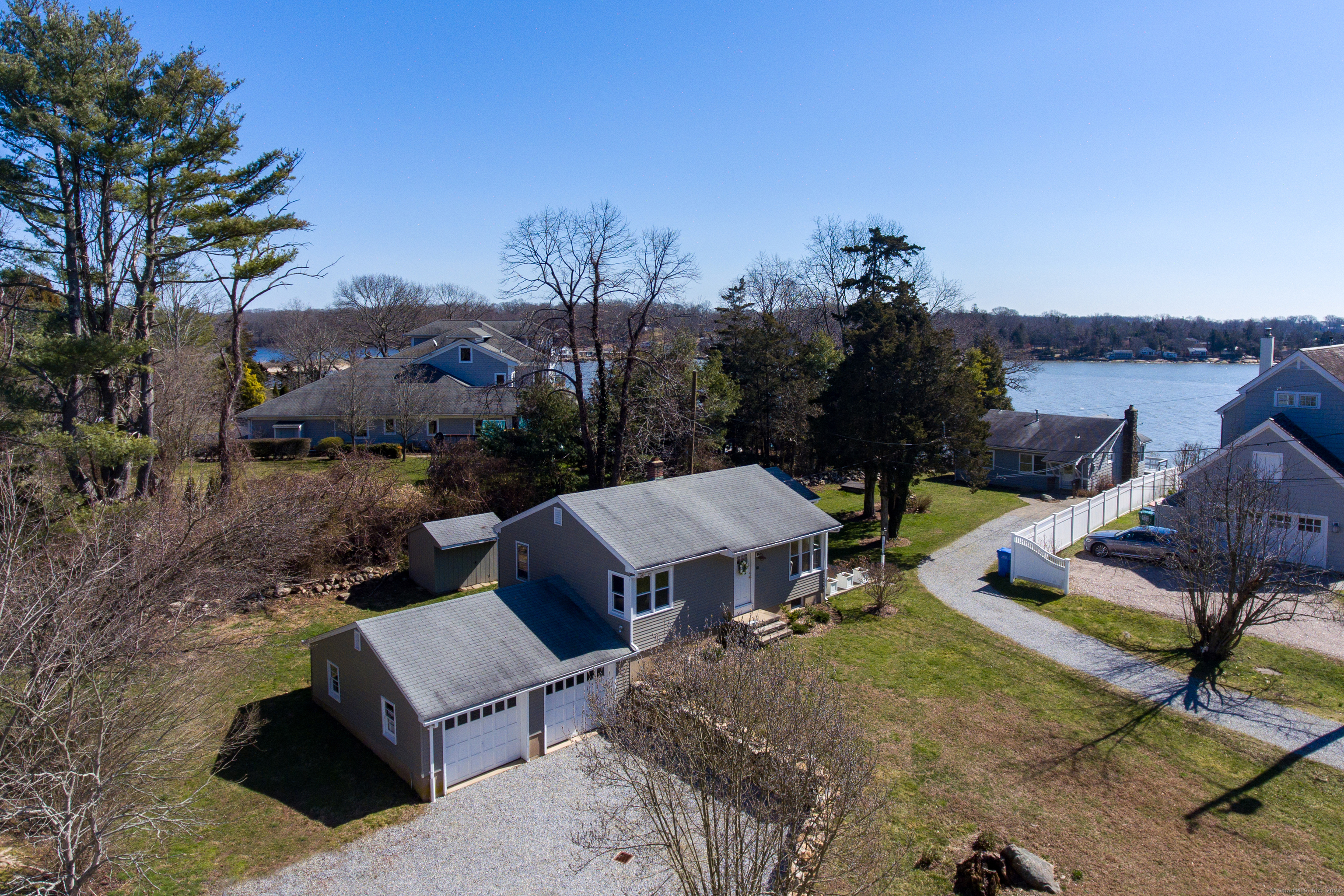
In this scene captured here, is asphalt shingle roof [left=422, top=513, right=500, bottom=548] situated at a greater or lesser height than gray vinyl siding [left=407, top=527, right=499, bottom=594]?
greater

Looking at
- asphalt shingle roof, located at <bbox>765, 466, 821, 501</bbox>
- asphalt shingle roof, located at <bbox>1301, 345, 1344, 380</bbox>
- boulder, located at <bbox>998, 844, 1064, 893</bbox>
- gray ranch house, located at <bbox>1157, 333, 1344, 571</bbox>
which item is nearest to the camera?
boulder, located at <bbox>998, 844, 1064, 893</bbox>

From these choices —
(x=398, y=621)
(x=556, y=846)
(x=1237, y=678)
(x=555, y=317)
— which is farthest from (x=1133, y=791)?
(x=555, y=317)

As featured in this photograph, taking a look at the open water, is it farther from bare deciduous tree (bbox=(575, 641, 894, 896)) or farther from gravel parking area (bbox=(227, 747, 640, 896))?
gravel parking area (bbox=(227, 747, 640, 896))

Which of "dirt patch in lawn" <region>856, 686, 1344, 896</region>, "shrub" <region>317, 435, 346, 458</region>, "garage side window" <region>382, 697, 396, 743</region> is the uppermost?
"shrub" <region>317, 435, 346, 458</region>

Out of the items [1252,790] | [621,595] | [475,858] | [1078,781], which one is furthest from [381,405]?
[1252,790]

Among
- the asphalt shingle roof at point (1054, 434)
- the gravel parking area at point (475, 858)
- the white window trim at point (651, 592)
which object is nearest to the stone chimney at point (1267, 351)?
the asphalt shingle roof at point (1054, 434)

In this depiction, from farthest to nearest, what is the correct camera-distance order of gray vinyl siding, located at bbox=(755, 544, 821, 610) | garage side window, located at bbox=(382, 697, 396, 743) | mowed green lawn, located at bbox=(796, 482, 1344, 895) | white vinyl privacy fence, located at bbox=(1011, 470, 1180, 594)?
white vinyl privacy fence, located at bbox=(1011, 470, 1180, 594)
gray vinyl siding, located at bbox=(755, 544, 821, 610)
garage side window, located at bbox=(382, 697, 396, 743)
mowed green lawn, located at bbox=(796, 482, 1344, 895)

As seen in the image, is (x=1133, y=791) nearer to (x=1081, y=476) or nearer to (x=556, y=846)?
(x=556, y=846)

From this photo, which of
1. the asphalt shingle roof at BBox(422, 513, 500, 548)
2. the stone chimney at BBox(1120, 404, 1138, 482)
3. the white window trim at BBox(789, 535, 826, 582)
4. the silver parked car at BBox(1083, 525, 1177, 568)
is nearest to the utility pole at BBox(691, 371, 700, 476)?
the white window trim at BBox(789, 535, 826, 582)
